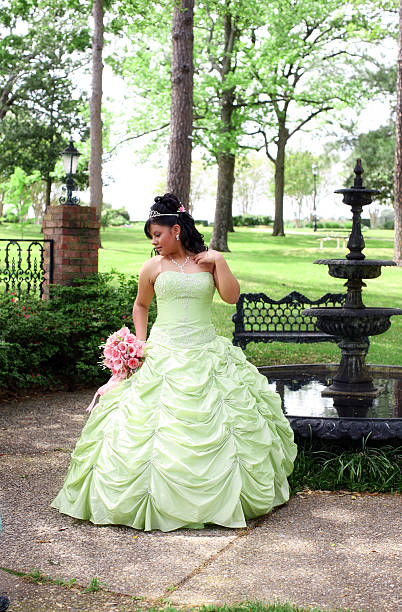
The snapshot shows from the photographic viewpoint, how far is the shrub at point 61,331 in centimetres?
831

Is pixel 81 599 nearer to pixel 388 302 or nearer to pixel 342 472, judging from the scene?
pixel 342 472

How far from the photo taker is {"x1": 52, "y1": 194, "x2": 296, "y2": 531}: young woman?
4.49 metres

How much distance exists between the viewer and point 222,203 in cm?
3056

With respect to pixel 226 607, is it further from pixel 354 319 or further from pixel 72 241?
pixel 72 241

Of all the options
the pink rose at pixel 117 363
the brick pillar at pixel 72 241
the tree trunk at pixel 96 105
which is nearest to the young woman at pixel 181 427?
the pink rose at pixel 117 363

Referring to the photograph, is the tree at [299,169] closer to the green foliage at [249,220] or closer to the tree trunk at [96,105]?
the green foliage at [249,220]

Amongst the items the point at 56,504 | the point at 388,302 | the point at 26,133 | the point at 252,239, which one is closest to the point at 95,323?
the point at 56,504

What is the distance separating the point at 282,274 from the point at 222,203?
360 inches

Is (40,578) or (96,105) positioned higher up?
(96,105)

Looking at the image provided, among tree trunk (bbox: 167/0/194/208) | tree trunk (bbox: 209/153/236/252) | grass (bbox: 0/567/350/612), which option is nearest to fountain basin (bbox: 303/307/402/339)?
grass (bbox: 0/567/350/612)

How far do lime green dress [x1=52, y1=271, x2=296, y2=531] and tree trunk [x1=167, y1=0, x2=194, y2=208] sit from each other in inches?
284

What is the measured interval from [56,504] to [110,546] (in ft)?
2.72

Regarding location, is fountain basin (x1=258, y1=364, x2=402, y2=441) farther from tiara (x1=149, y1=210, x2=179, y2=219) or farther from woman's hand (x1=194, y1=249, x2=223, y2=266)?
tiara (x1=149, y1=210, x2=179, y2=219)

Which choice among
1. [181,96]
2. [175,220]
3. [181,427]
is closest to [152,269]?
[175,220]
